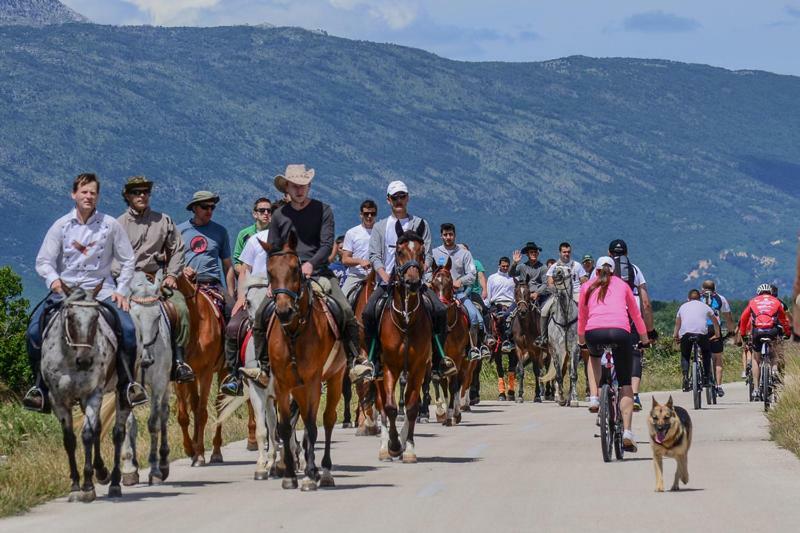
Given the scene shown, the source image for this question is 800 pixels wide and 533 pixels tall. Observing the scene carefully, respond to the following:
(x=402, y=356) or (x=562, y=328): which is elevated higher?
(x=562, y=328)

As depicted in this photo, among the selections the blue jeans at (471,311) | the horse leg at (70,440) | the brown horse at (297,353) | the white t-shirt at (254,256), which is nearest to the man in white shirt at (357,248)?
the white t-shirt at (254,256)

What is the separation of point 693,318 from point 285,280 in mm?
15718

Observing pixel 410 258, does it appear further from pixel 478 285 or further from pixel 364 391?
pixel 478 285

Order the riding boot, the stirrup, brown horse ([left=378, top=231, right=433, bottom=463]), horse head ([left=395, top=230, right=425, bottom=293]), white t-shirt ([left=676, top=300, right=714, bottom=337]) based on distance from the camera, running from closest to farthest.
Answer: the stirrup < the riding boot < horse head ([left=395, top=230, right=425, bottom=293]) < brown horse ([left=378, top=231, right=433, bottom=463]) < white t-shirt ([left=676, top=300, right=714, bottom=337])

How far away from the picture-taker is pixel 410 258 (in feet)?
57.1

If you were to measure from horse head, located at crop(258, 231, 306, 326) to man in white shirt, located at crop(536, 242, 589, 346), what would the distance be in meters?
16.1

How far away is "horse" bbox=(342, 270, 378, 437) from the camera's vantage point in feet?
64.3

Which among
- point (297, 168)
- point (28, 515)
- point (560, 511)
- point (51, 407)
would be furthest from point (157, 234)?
point (560, 511)

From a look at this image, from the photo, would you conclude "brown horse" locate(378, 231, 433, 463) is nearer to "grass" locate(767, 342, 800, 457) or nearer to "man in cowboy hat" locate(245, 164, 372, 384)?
"man in cowboy hat" locate(245, 164, 372, 384)

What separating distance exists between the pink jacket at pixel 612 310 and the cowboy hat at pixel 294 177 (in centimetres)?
316

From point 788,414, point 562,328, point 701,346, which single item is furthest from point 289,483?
point 562,328

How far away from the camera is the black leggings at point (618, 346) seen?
1744cm

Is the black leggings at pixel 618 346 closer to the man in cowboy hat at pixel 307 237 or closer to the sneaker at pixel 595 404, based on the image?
the sneaker at pixel 595 404

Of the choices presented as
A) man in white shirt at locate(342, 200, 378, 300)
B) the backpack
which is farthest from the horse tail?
the backpack
